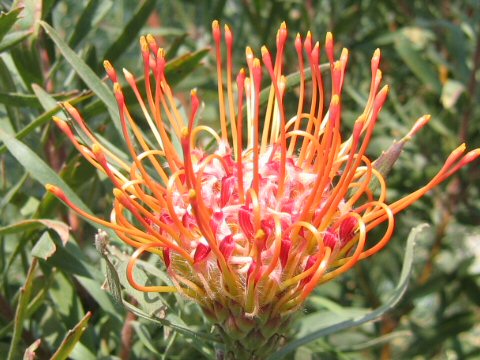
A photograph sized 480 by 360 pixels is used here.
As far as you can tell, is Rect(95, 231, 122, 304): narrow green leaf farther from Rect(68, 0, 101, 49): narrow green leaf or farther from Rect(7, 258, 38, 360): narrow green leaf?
Rect(68, 0, 101, 49): narrow green leaf

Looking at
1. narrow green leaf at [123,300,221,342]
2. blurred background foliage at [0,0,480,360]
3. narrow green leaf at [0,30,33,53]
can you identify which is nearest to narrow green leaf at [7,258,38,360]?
blurred background foliage at [0,0,480,360]

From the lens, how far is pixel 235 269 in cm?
76

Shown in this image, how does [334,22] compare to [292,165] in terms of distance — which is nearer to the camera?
[292,165]

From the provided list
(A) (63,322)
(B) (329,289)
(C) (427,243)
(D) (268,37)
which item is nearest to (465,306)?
(C) (427,243)

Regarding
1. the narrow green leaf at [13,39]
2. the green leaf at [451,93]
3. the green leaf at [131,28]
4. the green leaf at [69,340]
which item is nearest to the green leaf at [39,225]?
the green leaf at [69,340]

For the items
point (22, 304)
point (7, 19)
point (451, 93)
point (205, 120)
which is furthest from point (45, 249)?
→ point (205, 120)

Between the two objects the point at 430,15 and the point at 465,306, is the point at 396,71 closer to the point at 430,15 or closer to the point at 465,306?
the point at 430,15

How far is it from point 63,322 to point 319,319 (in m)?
0.37

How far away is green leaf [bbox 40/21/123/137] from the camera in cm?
88

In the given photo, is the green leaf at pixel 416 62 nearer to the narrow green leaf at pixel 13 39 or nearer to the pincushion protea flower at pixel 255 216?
the pincushion protea flower at pixel 255 216

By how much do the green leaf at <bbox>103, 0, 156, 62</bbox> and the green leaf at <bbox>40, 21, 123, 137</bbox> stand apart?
0.72ft

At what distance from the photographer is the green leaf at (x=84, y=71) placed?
88 cm

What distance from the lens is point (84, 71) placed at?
0.89 metres

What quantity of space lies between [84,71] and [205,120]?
97 centimetres
